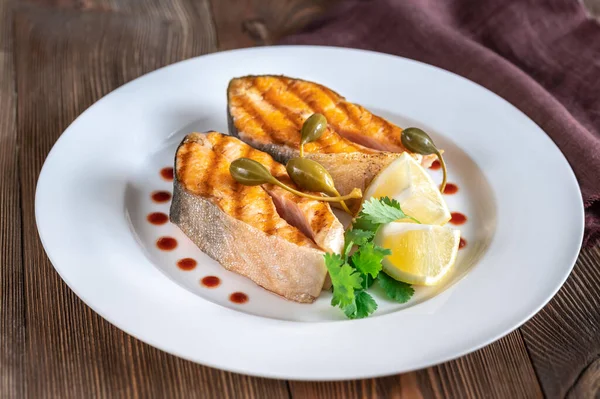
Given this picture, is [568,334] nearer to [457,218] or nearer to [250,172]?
[457,218]

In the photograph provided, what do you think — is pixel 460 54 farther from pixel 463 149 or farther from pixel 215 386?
pixel 215 386

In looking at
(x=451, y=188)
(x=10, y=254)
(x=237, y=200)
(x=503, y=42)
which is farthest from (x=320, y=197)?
(x=503, y=42)

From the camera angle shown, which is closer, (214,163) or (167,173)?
(214,163)

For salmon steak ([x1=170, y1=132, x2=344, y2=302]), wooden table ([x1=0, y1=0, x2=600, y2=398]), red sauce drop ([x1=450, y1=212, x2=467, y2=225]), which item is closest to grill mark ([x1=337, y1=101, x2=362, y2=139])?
salmon steak ([x1=170, y1=132, x2=344, y2=302])

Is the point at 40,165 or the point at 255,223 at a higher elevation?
the point at 255,223

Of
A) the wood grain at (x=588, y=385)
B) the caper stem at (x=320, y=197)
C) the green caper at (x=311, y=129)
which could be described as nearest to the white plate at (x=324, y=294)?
the wood grain at (x=588, y=385)

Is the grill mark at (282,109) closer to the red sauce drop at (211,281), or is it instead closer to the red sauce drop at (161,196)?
the red sauce drop at (161,196)

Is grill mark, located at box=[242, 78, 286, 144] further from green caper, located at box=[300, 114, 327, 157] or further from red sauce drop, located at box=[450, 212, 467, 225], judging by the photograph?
red sauce drop, located at box=[450, 212, 467, 225]
